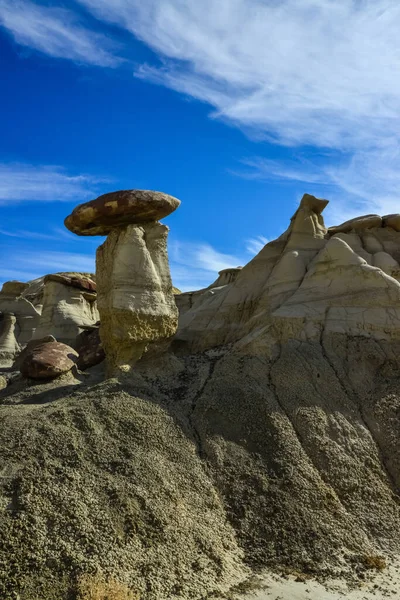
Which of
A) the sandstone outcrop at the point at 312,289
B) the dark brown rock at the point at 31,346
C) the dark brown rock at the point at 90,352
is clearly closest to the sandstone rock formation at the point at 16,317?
the dark brown rock at the point at 31,346

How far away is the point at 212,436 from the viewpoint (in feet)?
26.5

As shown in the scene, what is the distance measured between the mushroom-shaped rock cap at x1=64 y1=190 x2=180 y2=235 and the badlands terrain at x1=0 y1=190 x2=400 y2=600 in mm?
32

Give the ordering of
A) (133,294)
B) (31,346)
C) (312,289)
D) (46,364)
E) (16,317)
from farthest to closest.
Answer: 1. (16,317)
2. (31,346)
3. (312,289)
4. (46,364)
5. (133,294)

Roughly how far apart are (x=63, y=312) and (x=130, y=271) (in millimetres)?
9488

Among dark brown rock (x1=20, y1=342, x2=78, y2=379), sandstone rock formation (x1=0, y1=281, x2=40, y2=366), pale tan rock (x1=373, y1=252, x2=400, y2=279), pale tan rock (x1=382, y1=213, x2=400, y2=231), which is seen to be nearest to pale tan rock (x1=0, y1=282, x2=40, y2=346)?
sandstone rock formation (x1=0, y1=281, x2=40, y2=366)

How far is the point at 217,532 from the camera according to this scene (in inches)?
264

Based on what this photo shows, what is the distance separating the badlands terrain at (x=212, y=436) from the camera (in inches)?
233

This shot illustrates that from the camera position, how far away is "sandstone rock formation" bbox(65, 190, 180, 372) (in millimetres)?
9758

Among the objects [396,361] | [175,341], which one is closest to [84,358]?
[175,341]

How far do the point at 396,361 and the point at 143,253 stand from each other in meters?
4.79

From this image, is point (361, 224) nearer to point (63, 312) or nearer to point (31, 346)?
point (31, 346)

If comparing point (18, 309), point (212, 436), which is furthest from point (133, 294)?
point (18, 309)

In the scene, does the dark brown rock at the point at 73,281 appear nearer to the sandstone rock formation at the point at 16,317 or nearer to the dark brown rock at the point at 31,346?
the dark brown rock at the point at 31,346

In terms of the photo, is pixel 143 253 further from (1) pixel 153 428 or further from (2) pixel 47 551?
(2) pixel 47 551
